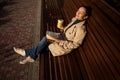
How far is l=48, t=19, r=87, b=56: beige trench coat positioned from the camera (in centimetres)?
350

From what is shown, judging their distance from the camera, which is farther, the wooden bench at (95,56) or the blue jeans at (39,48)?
the blue jeans at (39,48)

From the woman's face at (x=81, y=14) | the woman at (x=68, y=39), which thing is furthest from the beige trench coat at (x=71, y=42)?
the woman's face at (x=81, y=14)

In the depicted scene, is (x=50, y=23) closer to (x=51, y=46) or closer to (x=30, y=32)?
(x=30, y=32)

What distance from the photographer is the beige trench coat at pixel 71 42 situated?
3.50 metres

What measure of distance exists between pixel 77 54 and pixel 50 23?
194cm

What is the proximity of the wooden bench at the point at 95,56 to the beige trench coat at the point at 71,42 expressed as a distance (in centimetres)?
12

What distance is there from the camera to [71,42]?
11.9 feet

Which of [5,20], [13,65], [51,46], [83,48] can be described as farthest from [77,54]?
[5,20]

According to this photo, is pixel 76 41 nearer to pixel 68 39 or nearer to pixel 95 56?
pixel 68 39

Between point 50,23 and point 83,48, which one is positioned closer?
point 83,48

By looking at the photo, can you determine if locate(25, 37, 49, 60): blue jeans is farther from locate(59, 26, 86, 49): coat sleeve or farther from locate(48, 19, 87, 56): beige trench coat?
locate(59, 26, 86, 49): coat sleeve

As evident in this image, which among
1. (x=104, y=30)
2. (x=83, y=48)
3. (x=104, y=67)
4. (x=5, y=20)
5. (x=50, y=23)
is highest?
(x=104, y=30)

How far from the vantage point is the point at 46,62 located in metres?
3.58

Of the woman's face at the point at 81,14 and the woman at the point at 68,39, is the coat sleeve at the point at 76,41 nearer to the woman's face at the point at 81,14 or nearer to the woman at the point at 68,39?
the woman at the point at 68,39
